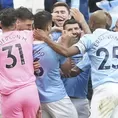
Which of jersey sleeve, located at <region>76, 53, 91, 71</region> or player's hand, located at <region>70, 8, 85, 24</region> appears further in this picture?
player's hand, located at <region>70, 8, 85, 24</region>

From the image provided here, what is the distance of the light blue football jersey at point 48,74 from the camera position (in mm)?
5285

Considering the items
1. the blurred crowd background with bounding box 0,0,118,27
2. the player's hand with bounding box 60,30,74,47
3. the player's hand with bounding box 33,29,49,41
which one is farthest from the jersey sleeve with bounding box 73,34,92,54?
the blurred crowd background with bounding box 0,0,118,27

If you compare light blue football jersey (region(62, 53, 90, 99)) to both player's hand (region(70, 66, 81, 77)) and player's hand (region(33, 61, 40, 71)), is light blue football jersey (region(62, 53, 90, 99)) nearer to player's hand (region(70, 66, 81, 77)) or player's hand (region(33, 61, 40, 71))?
player's hand (region(70, 66, 81, 77))

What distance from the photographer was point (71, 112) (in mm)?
5414

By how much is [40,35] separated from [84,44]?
50 cm

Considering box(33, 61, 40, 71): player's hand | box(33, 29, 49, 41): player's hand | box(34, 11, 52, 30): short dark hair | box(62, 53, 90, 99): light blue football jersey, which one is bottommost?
box(62, 53, 90, 99): light blue football jersey

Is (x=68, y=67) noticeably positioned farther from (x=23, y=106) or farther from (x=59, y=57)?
(x=23, y=106)

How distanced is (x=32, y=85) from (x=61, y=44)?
1.88 ft

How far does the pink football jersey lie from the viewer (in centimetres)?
518

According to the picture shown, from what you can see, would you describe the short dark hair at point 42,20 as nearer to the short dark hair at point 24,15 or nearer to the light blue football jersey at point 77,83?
the short dark hair at point 24,15

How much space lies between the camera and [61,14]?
717 centimetres

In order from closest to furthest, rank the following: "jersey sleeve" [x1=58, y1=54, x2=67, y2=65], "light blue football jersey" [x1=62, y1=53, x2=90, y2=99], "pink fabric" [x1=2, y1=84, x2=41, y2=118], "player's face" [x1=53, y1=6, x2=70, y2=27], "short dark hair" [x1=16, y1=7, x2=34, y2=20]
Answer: "pink fabric" [x1=2, y1=84, x2=41, y2=118] → "jersey sleeve" [x1=58, y1=54, x2=67, y2=65] → "short dark hair" [x1=16, y1=7, x2=34, y2=20] → "light blue football jersey" [x1=62, y1=53, x2=90, y2=99] → "player's face" [x1=53, y1=6, x2=70, y2=27]

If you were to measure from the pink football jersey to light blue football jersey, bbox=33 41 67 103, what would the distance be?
4.9 inches

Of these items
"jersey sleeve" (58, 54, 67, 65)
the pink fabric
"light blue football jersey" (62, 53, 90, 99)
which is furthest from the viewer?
"light blue football jersey" (62, 53, 90, 99)
